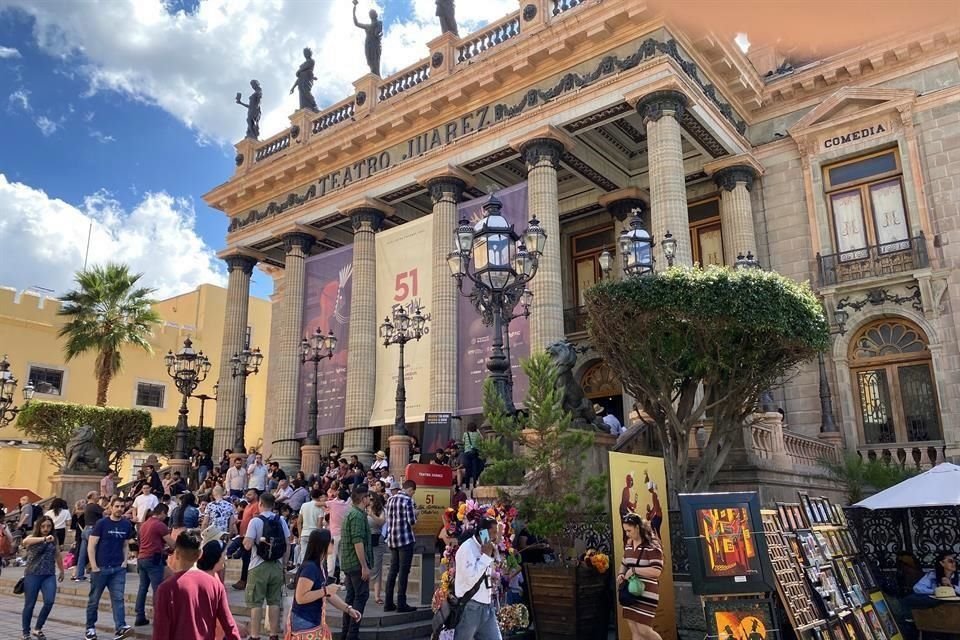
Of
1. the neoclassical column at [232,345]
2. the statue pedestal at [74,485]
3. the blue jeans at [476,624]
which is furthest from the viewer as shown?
the neoclassical column at [232,345]

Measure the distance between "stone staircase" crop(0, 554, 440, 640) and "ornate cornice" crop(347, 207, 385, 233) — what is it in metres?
12.9

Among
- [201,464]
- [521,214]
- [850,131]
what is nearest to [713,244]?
[850,131]

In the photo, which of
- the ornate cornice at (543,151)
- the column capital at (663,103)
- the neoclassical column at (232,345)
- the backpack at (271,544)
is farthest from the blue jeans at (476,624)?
the neoclassical column at (232,345)

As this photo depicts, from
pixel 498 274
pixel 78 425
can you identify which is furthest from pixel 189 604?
pixel 78 425

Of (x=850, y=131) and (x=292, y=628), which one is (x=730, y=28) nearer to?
(x=292, y=628)

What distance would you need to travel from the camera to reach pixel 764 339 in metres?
10.3

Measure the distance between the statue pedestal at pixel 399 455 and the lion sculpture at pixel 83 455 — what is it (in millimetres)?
10474

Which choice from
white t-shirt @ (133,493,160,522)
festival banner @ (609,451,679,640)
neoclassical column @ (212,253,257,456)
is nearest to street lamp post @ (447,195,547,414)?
festival banner @ (609,451,679,640)

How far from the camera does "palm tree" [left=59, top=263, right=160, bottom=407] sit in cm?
3172

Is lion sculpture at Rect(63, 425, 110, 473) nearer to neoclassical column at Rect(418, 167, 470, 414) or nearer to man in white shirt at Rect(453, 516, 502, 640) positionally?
neoclassical column at Rect(418, 167, 470, 414)

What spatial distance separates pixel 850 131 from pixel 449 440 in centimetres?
1316

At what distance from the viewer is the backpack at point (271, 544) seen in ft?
26.4

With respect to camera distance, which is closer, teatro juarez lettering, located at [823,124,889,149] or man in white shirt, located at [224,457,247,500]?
man in white shirt, located at [224,457,247,500]

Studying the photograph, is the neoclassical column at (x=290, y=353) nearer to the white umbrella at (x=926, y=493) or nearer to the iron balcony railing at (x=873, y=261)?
the iron balcony railing at (x=873, y=261)
